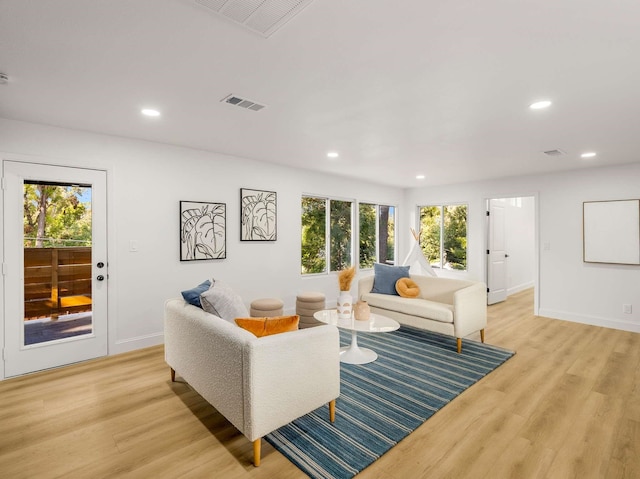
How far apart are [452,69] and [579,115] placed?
158 centimetres

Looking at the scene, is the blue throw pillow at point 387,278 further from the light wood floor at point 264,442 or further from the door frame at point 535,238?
the door frame at point 535,238

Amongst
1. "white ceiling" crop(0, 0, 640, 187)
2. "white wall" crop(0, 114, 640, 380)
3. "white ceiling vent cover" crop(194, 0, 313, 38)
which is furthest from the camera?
"white wall" crop(0, 114, 640, 380)

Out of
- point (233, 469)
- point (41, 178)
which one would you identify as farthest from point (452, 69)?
point (41, 178)

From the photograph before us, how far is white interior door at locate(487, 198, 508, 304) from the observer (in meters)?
6.29

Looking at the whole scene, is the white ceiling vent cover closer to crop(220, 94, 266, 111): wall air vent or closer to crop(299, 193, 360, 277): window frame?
crop(220, 94, 266, 111): wall air vent

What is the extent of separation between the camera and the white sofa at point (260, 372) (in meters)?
1.89

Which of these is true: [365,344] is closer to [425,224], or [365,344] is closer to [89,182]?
[89,182]

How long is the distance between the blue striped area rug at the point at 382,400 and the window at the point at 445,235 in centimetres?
296

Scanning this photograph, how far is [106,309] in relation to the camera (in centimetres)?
356

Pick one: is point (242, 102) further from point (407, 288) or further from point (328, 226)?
point (328, 226)

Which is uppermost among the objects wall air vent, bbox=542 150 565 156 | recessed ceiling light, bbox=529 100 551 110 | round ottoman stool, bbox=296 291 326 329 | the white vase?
recessed ceiling light, bbox=529 100 551 110

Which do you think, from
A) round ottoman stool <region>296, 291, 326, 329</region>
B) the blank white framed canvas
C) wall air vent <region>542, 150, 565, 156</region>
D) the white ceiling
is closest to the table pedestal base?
round ottoman stool <region>296, 291, 326, 329</region>

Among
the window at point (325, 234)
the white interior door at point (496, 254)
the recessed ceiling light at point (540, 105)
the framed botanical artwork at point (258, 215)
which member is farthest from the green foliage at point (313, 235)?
the recessed ceiling light at point (540, 105)

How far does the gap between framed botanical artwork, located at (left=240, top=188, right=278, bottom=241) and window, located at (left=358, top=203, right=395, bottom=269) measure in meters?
2.17
